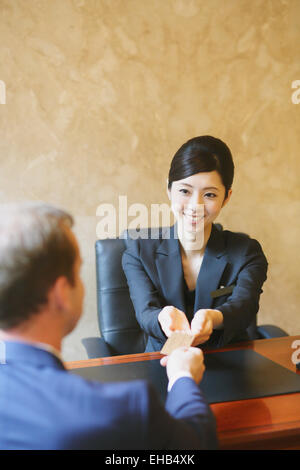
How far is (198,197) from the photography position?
1.70m

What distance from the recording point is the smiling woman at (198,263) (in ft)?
5.22

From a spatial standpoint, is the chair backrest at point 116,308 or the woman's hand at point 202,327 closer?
the woman's hand at point 202,327

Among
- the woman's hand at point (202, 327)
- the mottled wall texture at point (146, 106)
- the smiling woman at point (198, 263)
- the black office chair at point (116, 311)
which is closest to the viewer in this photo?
the woman's hand at point (202, 327)

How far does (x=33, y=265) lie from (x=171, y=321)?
2.72 ft

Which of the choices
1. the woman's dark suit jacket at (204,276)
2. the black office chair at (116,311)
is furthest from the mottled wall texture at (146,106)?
the woman's dark suit jacket at (204,276)

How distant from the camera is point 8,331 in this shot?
0.77m

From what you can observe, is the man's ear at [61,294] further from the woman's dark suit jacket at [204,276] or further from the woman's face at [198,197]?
the woman's face at [198,197]

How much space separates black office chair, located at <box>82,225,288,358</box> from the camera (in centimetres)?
200

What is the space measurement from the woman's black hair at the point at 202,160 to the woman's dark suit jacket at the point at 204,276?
0.33 metres

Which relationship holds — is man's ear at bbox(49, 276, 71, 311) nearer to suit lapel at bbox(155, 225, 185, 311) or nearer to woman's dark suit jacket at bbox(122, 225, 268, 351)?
woman's dark suit jacket at bbox(122, 225, 268, 351)

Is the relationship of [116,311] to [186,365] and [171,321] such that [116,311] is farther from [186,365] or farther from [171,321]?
[186,365]

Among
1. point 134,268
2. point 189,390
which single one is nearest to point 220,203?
point 134,268

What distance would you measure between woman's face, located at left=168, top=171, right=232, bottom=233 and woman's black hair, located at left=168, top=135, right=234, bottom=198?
0.02 metres

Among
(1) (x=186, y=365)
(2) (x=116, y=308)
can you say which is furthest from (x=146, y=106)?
(1) (x=186, y=365)
